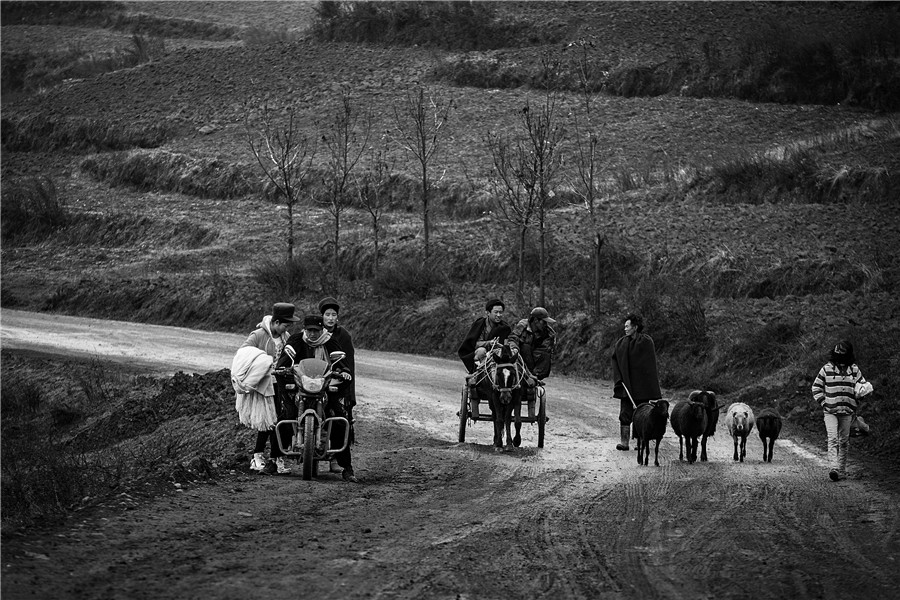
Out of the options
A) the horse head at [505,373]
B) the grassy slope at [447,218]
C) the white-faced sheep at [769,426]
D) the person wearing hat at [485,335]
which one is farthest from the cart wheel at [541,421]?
the grassy slope at [447,218]

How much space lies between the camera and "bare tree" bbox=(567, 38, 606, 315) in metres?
29.2

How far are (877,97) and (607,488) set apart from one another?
134ft

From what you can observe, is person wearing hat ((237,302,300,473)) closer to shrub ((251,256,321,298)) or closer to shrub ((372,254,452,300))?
shrub ((372,254,452,300))

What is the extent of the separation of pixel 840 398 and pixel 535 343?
15.8 ft

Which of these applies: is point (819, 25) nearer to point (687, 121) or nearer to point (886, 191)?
point (687, 121)

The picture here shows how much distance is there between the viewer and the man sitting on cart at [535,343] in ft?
53.3

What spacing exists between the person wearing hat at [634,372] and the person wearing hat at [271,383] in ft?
18.3

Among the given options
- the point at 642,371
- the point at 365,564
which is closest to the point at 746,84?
the point at 642,371

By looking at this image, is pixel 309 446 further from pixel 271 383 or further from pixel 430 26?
pixel 430 26

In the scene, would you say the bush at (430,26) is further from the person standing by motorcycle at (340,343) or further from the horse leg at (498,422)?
the person standing by motorcycle at (340,343)

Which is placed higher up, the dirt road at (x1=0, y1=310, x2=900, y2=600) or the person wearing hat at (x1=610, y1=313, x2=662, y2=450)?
the person wearing hat at (x1=610, y1=313, x2=662, y2=450)

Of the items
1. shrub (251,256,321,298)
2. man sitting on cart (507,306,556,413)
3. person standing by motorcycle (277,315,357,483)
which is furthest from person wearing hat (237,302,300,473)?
shrub (251,256,321,298)

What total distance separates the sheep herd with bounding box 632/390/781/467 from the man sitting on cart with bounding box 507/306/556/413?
5.70 feet

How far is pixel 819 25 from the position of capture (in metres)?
56.3
